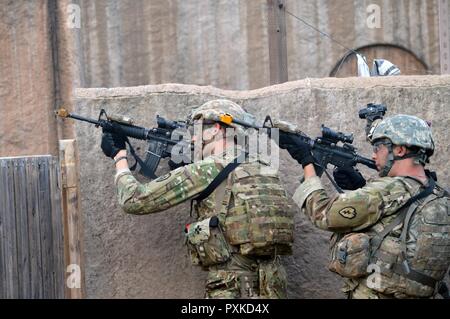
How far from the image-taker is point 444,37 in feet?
27.9

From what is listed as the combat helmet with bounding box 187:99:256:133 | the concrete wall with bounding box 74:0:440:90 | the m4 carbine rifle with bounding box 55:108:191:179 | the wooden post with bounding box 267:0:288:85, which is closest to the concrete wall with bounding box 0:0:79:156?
the concrete wall with bounding box 74:0:440:90

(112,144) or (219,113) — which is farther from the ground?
(219,113)

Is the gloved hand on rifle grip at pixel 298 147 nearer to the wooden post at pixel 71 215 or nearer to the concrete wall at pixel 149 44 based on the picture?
the wooden post at pixel 71 215

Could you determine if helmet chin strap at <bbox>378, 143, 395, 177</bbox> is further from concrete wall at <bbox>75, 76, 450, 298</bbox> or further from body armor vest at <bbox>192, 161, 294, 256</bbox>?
concrete wall at <bbox>75, 76, 450, 298</bbox>

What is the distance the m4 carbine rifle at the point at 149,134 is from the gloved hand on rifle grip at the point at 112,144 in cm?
2

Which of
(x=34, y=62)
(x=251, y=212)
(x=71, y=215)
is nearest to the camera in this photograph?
(x=251, y=212)

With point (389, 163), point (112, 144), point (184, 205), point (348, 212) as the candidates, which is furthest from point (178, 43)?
point (348, 212)

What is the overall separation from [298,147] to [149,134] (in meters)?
0.89

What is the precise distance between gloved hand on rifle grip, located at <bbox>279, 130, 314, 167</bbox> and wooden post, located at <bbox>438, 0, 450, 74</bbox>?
122 inches

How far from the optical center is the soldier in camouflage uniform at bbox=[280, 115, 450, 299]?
15.5ft

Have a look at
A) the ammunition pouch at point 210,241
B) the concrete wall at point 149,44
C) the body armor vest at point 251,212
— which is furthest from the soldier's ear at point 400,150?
the concrete wall at point 149,44

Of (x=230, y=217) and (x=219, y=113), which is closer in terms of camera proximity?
(x=230, y=217)

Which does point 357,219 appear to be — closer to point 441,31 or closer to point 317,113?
point 317,113

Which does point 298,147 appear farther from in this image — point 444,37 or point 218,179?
point 444,37
